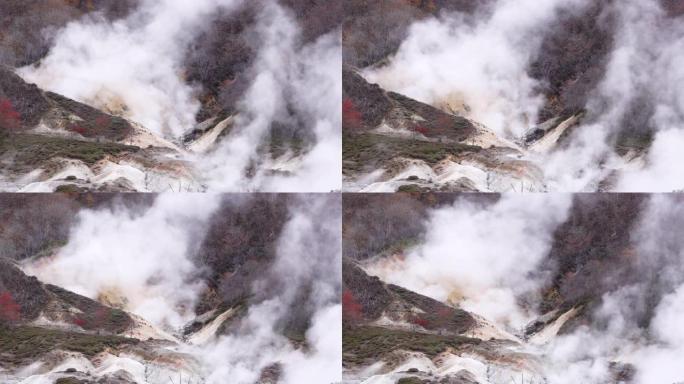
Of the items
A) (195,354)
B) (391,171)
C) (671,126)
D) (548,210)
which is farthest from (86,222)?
(671,126)

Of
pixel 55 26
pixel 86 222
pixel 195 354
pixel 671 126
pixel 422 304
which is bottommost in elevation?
pixel 195 354

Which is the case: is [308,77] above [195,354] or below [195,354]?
above

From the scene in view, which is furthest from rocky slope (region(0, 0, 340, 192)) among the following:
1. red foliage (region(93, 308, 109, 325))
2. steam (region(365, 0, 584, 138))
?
red foliage (region(93, 308, 109, 325))

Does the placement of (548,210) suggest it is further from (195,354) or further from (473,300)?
(195,354)

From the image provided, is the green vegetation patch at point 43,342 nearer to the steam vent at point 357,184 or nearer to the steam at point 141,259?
the steam vent at point 357,184

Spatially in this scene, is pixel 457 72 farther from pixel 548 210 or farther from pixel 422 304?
pixel 422 304

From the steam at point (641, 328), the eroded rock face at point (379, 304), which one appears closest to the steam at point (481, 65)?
the steam at point (641, 328)

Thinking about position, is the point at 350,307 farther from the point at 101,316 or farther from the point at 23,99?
the point at 23,99
